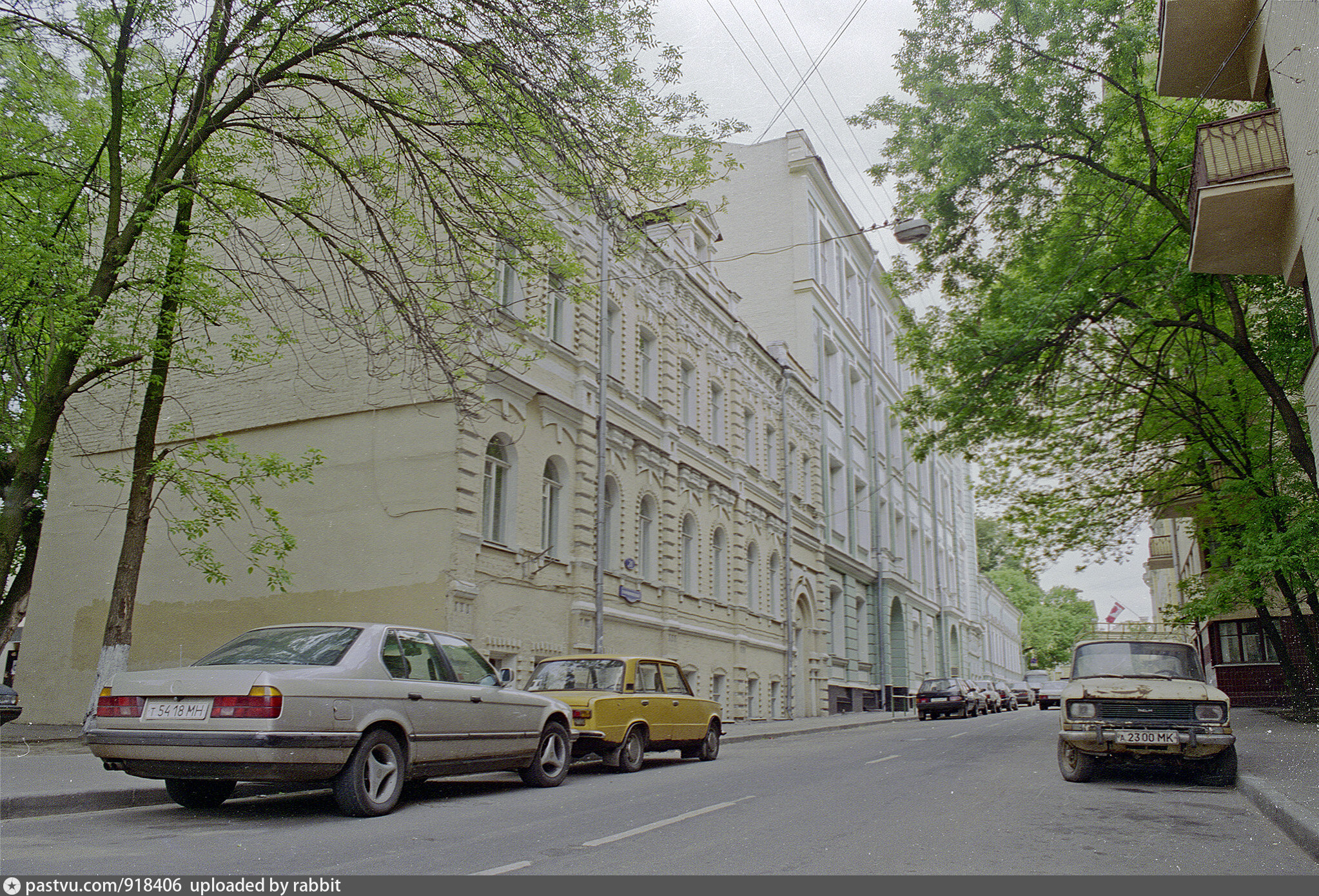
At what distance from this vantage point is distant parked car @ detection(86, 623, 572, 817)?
7.12 metres

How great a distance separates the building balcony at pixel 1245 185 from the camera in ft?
41.1

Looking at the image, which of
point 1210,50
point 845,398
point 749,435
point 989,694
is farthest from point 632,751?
point 989,694

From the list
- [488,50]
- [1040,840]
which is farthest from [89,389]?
[1040,840]

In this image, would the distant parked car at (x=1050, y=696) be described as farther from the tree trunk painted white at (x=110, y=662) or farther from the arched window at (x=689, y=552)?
the tree trunk painted white at (x=110, y=662)

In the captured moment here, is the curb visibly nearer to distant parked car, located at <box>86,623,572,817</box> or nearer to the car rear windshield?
distant parked car, located at <box>86,623,572,817</box>

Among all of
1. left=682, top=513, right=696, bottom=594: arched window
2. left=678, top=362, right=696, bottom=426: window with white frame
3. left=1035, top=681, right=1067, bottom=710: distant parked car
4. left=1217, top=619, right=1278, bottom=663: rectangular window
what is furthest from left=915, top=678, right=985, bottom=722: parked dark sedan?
left=678, top=362, right=696, bottom=426: window with white frame

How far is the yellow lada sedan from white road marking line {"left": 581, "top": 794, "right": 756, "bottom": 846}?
322 centimetres

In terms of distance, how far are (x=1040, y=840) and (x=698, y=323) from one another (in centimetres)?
2104

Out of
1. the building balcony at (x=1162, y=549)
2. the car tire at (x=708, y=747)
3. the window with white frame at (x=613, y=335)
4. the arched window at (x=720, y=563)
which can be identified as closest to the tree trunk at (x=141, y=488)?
the car tire at (x=708, y=747)

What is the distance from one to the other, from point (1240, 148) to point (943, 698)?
2433 cm

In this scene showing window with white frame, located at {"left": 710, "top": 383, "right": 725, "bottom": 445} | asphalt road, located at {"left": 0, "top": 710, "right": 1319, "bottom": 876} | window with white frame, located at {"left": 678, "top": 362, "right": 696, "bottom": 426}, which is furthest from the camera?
window with white frame, located at {"left": 710, "top": 383, "right": 725, "bottom": 445}

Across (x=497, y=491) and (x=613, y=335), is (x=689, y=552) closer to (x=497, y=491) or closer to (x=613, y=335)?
(x=613, y=335)

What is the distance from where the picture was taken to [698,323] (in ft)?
88.1

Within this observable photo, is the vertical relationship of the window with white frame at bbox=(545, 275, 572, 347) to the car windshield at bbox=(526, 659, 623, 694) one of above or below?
above
